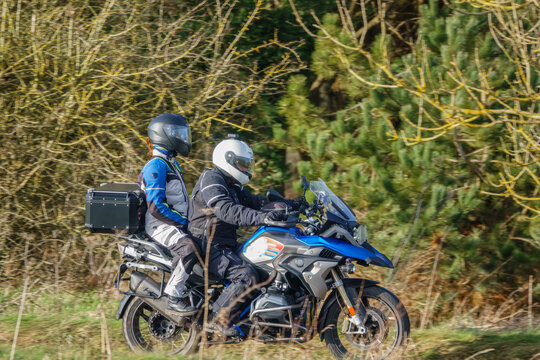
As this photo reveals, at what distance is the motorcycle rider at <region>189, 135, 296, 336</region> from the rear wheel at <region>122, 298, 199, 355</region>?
1.33ft

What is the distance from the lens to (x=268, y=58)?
10062 millimetres

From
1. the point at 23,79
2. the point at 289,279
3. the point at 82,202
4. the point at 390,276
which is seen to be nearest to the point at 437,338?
the point at 289,279

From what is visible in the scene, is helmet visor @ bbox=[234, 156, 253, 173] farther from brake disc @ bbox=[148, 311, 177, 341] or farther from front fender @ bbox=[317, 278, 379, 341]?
brake disc @ bbox=[148, 311, 177, 341]

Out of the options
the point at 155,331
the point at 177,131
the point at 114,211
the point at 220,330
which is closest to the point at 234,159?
the point at 177,131

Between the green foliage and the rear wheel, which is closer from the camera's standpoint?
the rear wheel

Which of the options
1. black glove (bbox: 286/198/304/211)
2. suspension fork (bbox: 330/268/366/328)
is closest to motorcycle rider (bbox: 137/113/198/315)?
black glove (bbox: 286/198/304/211)

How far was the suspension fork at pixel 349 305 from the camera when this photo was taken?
5027 mm

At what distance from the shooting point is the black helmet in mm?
5418

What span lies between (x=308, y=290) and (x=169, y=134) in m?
1.75

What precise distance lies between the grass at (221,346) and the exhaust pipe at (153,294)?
296 millimetres

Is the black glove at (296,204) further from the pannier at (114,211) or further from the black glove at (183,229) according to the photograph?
the pannier at (114,211)

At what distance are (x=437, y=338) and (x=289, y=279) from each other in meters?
1.70

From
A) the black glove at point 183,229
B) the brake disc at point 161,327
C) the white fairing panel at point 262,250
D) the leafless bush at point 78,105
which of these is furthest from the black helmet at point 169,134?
the leafless bush at point 78,105

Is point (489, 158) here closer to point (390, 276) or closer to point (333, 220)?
point (390, 276)
